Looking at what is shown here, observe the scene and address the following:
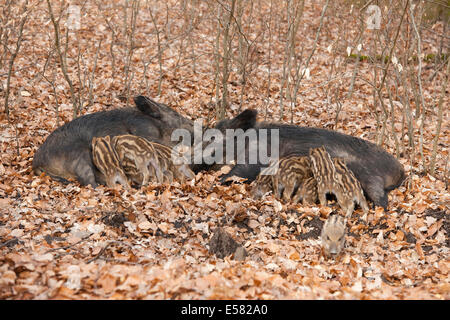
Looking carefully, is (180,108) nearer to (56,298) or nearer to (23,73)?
(23,73)

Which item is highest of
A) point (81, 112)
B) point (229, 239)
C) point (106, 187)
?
point (81, 112)

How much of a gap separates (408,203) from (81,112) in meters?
5.96

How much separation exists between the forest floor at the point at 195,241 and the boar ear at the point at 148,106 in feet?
4.55

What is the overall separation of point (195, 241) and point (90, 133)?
3075 millimetres

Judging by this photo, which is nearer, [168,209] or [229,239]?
[229,239]

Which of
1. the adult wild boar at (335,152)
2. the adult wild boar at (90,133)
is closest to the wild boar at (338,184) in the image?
the adult wild boar at (335,152)

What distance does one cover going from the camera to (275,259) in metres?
4.76

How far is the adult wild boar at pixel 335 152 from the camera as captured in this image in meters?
6.55

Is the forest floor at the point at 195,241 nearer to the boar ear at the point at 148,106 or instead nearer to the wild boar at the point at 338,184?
the wild boar at the point at 338,184

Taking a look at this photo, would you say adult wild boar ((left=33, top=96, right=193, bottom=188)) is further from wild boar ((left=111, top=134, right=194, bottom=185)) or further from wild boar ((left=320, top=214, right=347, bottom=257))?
wild boar ((left=320, top=214, right=347, bottom=257))

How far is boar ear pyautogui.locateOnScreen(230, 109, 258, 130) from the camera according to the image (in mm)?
7125

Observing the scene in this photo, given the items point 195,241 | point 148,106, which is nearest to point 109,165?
point 148,106

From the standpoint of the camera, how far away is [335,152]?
22.5 ft
